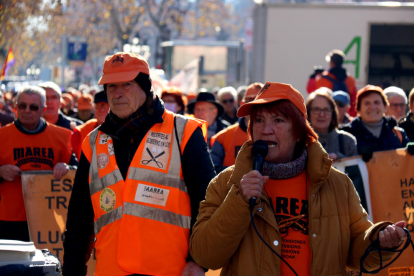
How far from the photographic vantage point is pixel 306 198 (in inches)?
118

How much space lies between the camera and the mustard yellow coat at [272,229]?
111 inches

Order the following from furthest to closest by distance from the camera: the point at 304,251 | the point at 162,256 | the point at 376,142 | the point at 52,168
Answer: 1. the point at 376,142
2. the point at 52,168
3. the point at 162,256
4. the point at 304,251

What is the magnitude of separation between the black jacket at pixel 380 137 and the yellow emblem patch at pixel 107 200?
3466 millimetres

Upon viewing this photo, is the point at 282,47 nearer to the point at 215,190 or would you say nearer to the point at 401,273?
the point at 401,273

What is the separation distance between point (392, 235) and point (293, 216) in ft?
1.56

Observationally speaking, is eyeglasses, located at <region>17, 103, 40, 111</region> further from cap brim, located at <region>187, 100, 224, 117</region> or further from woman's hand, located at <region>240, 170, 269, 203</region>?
woman's hand, located at <region>240, 170, 269, 203</region>

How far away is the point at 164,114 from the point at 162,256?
2.83 feet

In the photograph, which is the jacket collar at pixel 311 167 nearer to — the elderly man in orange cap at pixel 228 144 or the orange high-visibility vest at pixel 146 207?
the orange high-visibility vest at pixel 146 207

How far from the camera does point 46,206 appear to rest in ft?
20.8

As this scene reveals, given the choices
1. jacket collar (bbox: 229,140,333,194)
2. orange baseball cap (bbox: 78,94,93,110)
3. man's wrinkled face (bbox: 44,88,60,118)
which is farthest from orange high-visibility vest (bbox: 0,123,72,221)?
orange baseball cap (bbox: 78,94,93,110)

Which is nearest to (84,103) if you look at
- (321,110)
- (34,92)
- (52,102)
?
(52,102)

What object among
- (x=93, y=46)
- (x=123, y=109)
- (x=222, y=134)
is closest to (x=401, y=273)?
(x=222, y=134)

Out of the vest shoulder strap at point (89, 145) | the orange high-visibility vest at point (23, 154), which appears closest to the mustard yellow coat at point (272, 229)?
the vest shoulder strap at point (89, 145)

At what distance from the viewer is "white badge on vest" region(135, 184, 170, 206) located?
3588 mm
